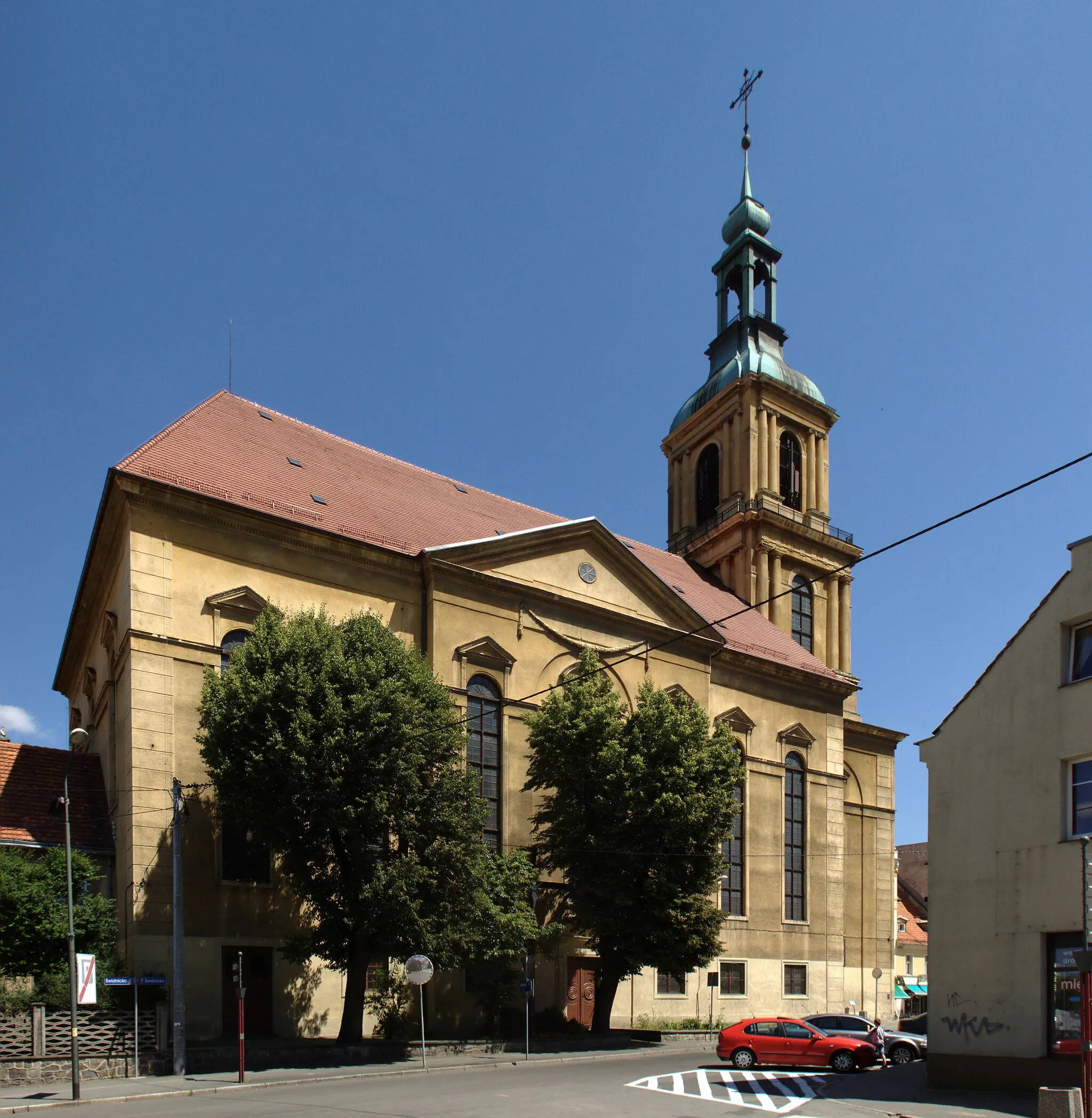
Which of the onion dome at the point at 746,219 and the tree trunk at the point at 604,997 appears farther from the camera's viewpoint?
the onion dome at the point at 746,219

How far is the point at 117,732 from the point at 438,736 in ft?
28.3

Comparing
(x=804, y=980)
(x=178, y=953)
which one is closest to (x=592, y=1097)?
(x=178, y=953)

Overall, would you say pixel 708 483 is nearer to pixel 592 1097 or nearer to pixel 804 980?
pixel 804 980

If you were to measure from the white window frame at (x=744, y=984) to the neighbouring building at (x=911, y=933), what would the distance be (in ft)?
54.9

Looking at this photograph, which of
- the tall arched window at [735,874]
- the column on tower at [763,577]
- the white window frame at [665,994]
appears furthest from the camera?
the column on tower at [763,577]

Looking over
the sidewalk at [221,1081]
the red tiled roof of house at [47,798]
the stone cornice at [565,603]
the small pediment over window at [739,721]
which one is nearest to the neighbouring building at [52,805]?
the red tiled roof of house at [47,798]

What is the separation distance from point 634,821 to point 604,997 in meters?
5.16

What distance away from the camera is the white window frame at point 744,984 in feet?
125

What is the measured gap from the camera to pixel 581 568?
37781mm

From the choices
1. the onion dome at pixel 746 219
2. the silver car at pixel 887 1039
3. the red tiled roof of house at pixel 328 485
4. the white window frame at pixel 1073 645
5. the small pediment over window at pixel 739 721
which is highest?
the onion dome at pixel 746 219

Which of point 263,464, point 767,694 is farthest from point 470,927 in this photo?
point 767,694

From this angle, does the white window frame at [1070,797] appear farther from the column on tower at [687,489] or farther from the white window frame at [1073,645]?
the column on tower at [687,489]

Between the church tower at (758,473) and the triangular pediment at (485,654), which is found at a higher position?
the church tower at (758,473)

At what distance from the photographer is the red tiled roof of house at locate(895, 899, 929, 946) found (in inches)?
2562
